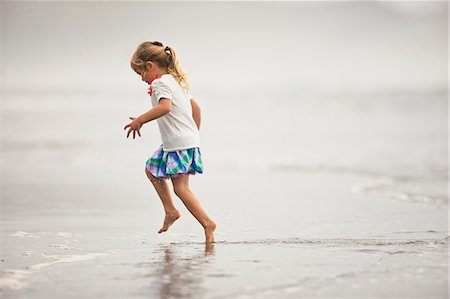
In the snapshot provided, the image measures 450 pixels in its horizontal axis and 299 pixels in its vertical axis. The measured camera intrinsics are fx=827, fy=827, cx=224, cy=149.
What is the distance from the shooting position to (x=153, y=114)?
480 cm

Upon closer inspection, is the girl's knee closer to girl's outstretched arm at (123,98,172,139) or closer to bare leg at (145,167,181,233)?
bare leg at (145,167,181,233)

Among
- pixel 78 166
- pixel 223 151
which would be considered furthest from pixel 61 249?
pixel 223 151

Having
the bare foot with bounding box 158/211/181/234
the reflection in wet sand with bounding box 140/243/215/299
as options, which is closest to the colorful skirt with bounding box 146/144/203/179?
the bare foot with bounding box 158/211/181/234

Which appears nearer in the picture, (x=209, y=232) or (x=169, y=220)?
(x=209, y=232)

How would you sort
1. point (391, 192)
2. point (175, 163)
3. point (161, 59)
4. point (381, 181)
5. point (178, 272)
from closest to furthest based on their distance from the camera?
point (178, 272) → point (175, 163) → point (161, 59) → point (391, 192) → point (381, 181)

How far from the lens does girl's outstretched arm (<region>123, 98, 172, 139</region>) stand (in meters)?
4.76

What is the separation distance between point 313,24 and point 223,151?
73.9ft

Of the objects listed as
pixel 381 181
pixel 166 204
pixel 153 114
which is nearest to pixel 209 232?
pixel 166 204

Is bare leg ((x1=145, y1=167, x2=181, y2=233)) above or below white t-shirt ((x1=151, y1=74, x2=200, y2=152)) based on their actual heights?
below

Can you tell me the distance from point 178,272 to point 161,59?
1.72 m

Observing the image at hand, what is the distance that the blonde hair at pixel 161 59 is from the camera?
5.08m

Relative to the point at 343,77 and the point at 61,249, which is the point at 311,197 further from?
the point at 343,77

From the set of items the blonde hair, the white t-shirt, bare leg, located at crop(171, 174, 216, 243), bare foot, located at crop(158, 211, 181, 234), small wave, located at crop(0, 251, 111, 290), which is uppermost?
the blonde hair

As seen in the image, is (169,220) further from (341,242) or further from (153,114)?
(341,242)
